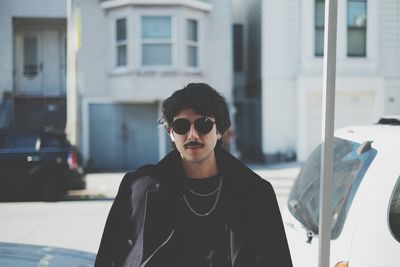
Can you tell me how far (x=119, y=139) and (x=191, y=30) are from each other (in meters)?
3.90

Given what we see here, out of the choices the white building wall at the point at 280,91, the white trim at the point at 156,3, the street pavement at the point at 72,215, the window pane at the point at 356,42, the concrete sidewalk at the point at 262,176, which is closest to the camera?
the street pavement at the point at 72,215

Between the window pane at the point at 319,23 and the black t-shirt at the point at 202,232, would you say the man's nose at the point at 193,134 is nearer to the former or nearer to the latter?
the black t-shirt at the point at 202,232

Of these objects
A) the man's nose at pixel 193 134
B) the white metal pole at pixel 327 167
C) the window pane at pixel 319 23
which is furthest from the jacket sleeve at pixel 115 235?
the window pane at pixel 319 23

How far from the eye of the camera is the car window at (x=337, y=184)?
2.60 metres

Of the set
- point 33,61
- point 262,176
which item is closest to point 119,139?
point 262,176

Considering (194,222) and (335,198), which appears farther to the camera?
(335,198)

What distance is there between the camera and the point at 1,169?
10320 millimetres

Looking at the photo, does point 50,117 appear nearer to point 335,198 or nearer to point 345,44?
point 345,44

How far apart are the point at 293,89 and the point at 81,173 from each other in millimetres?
7668

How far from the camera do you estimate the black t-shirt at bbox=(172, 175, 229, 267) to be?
203 centimetres

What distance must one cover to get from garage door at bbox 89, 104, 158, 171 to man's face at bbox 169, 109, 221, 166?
14000 millimetres

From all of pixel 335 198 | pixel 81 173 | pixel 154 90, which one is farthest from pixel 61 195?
pixel 335 198

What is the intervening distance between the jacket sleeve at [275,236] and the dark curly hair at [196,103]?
1.27 ft

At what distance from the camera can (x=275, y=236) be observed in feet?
6.94
